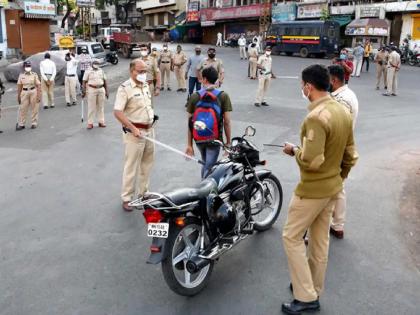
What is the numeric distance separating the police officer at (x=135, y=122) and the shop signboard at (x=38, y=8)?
29298 millimetres

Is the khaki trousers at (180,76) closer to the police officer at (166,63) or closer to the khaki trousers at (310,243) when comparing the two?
the police officer at (166,63)

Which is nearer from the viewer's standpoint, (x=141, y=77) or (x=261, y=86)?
(x=141, y=77)

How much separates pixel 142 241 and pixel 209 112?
1.63 metres

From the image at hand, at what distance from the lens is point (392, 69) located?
1582cm

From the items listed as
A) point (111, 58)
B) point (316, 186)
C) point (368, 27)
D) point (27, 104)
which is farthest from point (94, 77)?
point (368, 27)

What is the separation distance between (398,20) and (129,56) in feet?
66.3

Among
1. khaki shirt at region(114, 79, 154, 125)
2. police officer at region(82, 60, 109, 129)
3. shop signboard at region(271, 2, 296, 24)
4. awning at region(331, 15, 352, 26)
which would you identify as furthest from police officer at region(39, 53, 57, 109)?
shop signboard at region(271, 2, 296, 24)

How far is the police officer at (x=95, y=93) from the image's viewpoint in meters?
11.5

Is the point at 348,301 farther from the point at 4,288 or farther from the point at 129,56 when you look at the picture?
the point at 129,56

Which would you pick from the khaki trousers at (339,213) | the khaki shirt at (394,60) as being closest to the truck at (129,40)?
the khaki shirt at (394,60)

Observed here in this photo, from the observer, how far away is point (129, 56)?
34375 millimetres

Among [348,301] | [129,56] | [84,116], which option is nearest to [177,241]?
[348,301]

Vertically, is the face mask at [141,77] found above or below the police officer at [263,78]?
above

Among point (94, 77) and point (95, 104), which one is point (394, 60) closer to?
point (94, 77)
